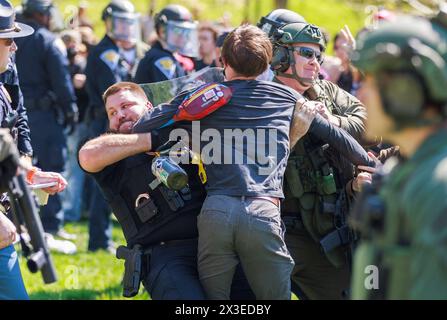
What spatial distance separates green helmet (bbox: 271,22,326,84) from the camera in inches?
217

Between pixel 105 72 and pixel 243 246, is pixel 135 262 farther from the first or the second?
pixel 105 72

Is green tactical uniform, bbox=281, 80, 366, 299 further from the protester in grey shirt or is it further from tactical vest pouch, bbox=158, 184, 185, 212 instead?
tactical vest pouch, bbox=158, 184, 185, 212

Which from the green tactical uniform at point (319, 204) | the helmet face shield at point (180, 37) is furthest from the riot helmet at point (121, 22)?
the green tactical uniform at point (319, 204)

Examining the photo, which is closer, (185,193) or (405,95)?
(405,95)

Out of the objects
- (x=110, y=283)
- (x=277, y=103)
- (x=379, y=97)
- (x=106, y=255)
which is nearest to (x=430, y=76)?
(x=379, y=97)

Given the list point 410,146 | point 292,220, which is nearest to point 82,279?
point 292,220

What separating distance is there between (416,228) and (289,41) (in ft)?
9.30

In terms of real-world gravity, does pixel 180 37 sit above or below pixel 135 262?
below

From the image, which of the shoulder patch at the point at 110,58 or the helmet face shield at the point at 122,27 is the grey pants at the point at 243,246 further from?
the helmet face shield at the point at 122,27

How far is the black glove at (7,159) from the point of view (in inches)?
146

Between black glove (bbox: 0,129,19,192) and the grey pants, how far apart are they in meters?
1.15

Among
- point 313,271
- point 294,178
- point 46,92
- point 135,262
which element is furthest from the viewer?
point 46,92

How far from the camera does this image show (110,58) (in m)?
9.53

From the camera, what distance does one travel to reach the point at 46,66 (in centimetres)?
932
